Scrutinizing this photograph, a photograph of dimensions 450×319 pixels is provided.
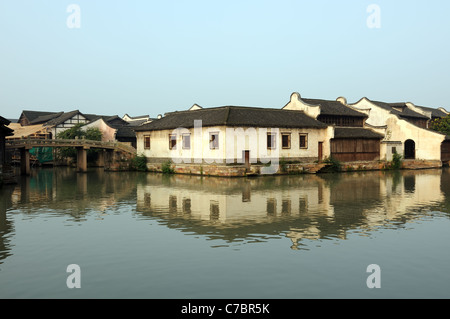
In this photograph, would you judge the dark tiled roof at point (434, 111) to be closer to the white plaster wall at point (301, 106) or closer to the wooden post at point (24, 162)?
the white plaster wall at point (301, 106)

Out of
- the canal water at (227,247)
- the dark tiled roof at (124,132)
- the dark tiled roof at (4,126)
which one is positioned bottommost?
the canal water at (227,247)

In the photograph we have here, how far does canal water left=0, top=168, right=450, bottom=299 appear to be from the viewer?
779 cm

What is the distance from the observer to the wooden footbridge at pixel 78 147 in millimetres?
36062

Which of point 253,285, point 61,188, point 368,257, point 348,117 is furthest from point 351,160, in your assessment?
point 253,285

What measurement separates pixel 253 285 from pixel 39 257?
519 cm

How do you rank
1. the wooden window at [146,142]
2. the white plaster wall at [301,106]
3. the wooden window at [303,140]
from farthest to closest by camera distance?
the wooden window at [146,142]
the white plaster wall at [301,106]
the wooden window at [303,140]

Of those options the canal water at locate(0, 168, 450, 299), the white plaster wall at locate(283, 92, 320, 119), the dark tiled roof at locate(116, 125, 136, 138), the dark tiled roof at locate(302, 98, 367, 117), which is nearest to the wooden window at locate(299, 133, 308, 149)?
the white plaster wall at locate(283, 92, 320, 119)

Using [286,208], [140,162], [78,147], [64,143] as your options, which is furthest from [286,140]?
[64,143]

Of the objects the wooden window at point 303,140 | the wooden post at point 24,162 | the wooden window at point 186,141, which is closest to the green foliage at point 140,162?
the wooden window at point 186,141

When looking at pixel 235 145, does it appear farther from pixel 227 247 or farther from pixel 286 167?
pixel 227 247

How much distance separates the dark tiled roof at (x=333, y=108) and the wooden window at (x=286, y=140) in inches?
259

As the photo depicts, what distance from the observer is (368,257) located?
956 centimetres

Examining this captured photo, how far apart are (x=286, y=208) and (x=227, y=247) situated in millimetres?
6444
